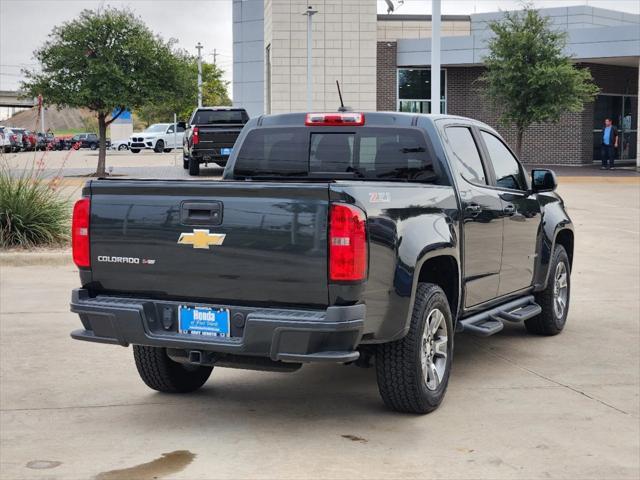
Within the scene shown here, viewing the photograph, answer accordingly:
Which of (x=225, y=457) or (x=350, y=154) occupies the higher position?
(x=350, y=154)

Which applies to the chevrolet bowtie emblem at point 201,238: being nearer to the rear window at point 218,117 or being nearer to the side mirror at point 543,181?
the side mirror at point 543,181

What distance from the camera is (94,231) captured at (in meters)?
6.21

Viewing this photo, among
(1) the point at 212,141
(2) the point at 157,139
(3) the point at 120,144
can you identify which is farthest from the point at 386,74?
(3) the point at 120,144

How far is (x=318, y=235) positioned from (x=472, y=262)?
6.74ft

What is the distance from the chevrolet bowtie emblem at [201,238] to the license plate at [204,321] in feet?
1.23

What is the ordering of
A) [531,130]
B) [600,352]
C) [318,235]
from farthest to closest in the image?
[531,130], [600,352], [318,235]

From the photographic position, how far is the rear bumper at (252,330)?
18.5 ft

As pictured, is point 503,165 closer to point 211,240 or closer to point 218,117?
point 211,240

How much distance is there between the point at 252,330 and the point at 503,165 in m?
3.47

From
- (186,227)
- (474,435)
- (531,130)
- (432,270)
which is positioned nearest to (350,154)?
(432,270)

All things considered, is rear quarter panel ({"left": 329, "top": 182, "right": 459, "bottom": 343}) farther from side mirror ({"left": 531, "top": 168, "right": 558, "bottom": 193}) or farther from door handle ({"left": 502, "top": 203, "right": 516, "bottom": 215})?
side mirror ({"left": 531, "top": 168, "right": 558, "bottom": 193})

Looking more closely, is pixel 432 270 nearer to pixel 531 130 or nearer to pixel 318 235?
pixel 318 235

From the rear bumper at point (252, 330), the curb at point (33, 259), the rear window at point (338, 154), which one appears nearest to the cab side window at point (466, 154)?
the rear window at point (338, 154)

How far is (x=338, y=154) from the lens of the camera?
7391 mm
